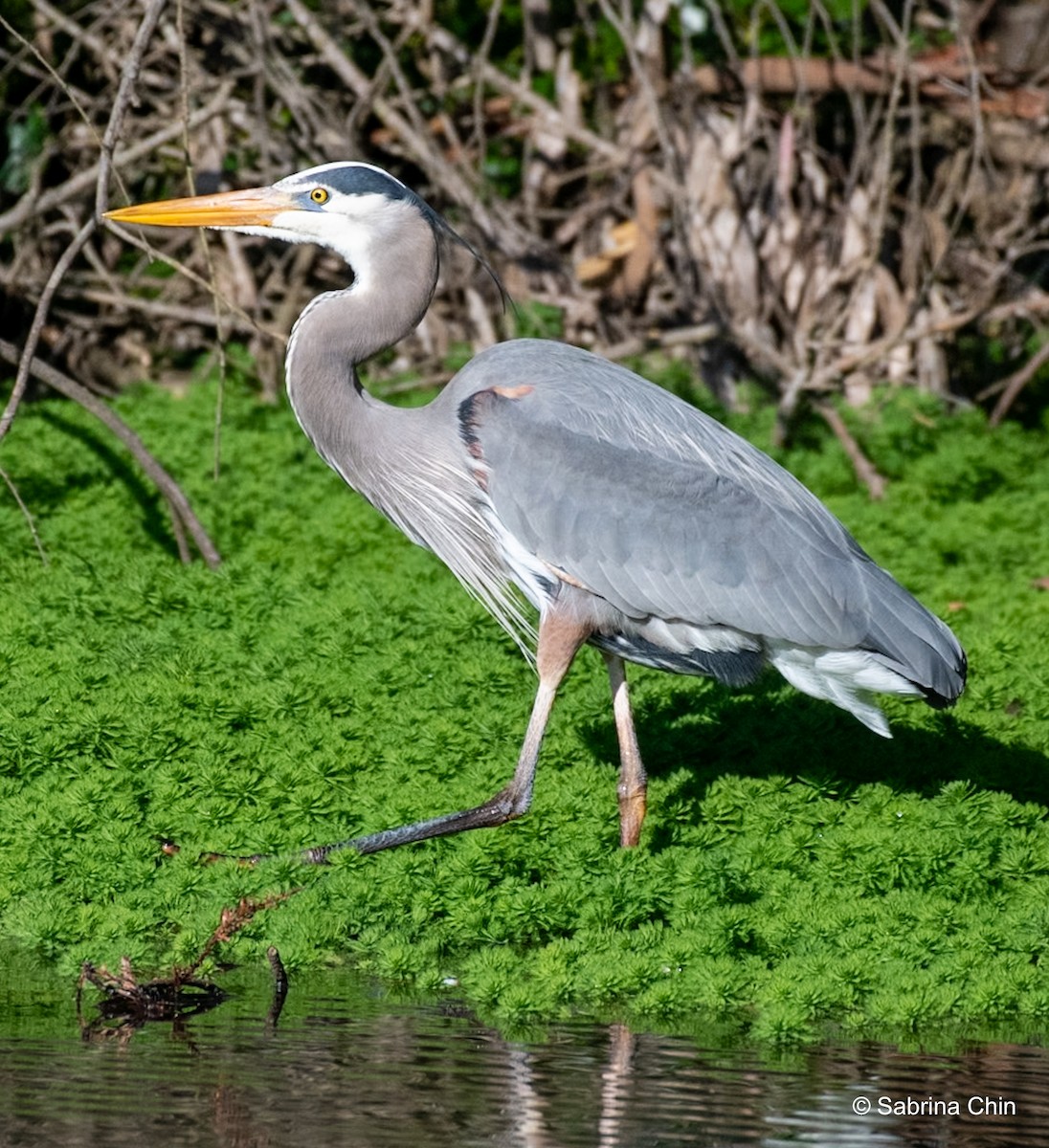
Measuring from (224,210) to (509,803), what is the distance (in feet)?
7.41

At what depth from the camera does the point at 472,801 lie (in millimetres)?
5930

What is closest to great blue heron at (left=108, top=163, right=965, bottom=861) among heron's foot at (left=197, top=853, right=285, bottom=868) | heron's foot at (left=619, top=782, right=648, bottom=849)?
heron's foot at (left=619, top=782, right=648, bottom=849)

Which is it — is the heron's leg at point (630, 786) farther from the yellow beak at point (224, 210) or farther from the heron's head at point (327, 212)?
the yellow beak at point (224, 210)

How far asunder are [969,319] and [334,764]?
21.2 feet

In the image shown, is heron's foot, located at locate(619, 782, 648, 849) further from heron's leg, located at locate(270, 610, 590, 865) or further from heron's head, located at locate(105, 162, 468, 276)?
heron's head, located at locate(105, 162, 468, 276)

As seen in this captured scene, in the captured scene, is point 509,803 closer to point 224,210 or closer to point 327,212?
point 327,212

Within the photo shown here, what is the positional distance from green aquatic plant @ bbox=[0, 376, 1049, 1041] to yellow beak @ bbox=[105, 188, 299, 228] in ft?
5.19

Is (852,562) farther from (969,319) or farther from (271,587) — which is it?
(969,319)

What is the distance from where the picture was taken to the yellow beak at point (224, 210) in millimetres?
6195

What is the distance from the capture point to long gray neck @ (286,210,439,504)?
6105 mm

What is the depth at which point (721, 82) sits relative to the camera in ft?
37.8

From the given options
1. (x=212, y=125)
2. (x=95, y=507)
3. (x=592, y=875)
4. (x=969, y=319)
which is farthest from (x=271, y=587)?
(x=969, y=319)

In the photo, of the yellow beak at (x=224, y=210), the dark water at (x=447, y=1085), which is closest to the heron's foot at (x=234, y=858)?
the dark water at (x=447, y=1085)

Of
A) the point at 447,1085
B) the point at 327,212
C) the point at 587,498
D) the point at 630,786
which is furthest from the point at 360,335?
the point at 447,1085
